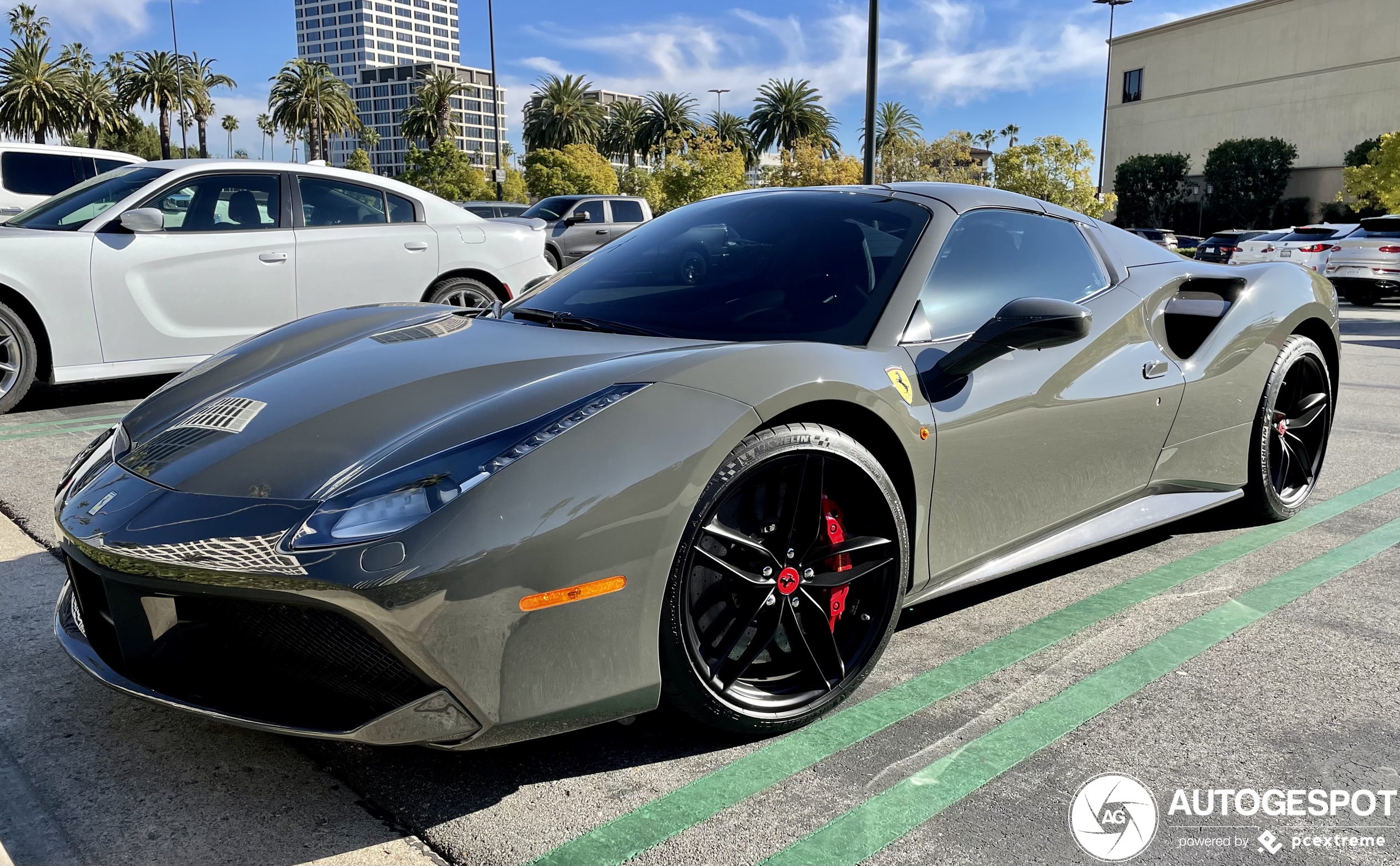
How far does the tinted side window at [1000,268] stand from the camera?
→ 2.83m

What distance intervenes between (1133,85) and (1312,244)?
50046 mm

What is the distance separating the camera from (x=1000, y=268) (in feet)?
10.00

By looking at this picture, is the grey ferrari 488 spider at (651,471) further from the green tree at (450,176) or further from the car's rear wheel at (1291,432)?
the green tree at (450,176)

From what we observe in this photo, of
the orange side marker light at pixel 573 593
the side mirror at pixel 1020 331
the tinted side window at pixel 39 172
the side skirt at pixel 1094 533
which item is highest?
the tinted side window at pixel 39 172

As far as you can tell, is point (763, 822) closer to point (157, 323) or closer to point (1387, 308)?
point (157, 323)

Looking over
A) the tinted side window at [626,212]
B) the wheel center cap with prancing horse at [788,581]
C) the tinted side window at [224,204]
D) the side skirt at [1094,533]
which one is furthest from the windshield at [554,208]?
the wheel center cap with prancing horse at [788,581]

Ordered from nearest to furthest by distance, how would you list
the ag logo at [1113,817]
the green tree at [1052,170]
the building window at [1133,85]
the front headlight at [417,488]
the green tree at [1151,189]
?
the front headlight at [417,488], the ag logo at [1113,817], the green tree at [1052,170], the green tree at [1151,189], the building window at [1133,85]

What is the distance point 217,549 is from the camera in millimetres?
1865

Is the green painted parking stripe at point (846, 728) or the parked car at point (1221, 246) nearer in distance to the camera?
the green painted parking stripe at point (846, 728)

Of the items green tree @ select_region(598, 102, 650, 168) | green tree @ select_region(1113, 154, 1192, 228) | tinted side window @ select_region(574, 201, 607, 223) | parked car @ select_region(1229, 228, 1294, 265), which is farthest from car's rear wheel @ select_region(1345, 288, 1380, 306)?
green tree @ select_region(598, 102, 650, 168)

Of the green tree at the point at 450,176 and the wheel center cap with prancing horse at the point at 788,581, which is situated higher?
the green tree at the point at 450,176

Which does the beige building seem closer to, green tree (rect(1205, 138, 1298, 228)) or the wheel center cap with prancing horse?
green tree (rect(1205, 138, 1298, 228))

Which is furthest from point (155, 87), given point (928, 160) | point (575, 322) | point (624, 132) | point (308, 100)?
point (575, 322)

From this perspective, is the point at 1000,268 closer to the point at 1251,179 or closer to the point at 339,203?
the point at 339,203
